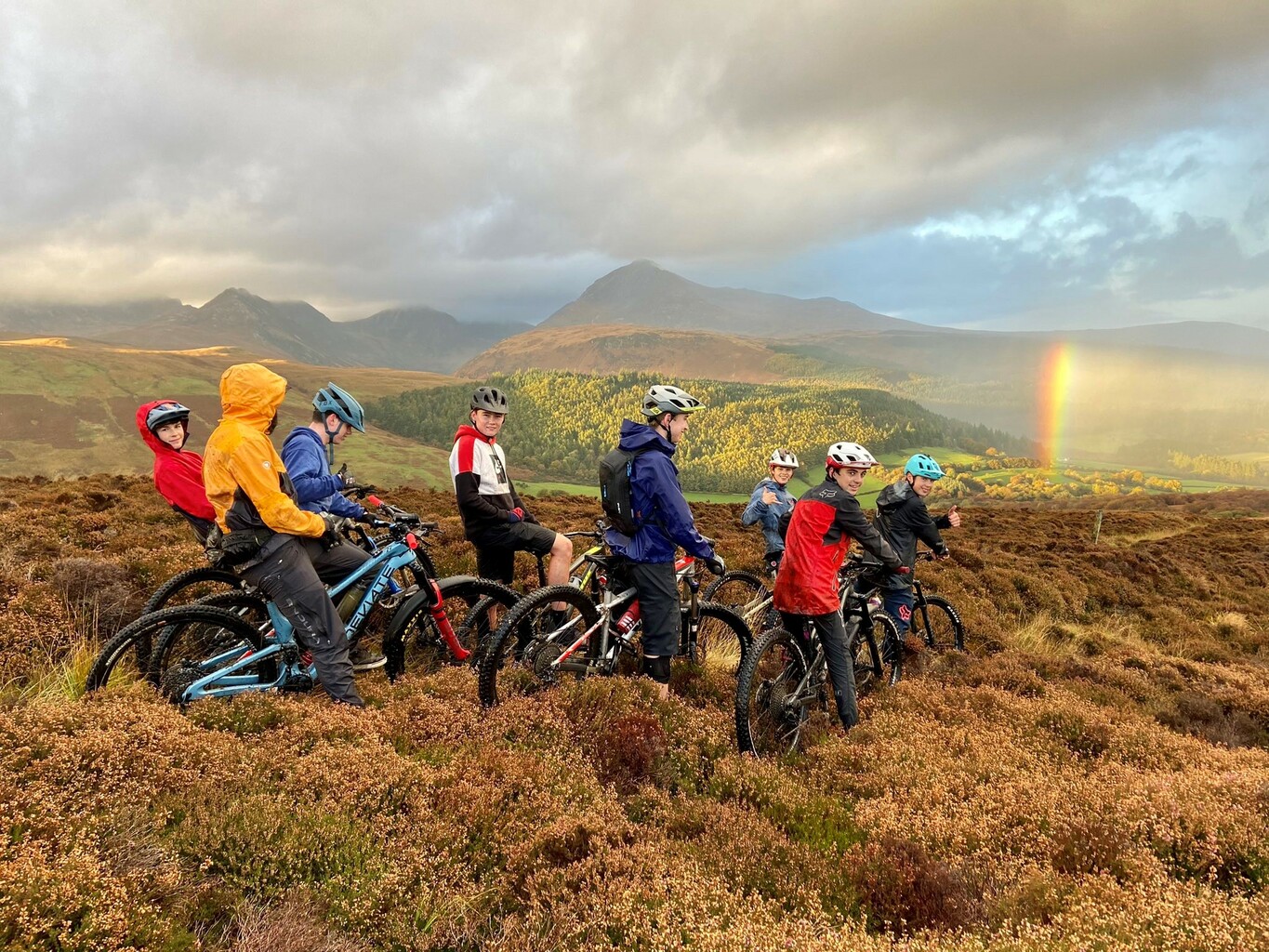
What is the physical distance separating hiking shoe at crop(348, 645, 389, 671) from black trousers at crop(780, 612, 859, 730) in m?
3.99

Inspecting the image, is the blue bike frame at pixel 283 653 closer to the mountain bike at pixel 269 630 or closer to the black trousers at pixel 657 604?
the mountain bike at pixel 269 630

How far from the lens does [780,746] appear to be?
5.67 metres

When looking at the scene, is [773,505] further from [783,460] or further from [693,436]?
[693,436]

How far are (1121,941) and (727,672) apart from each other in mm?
4274

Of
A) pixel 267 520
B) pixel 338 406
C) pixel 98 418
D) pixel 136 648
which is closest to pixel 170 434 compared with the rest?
pixel 338 406

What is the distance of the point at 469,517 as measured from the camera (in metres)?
6.23

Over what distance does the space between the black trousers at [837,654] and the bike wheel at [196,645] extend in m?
4.84

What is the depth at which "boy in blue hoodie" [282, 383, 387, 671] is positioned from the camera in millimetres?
5312

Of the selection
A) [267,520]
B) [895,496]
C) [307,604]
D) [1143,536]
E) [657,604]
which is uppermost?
[267,520]

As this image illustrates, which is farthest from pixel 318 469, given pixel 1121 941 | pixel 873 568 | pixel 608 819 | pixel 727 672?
pixel 1121 941

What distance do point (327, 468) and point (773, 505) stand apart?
5901 mm

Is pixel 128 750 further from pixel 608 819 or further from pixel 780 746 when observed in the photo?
pixel 780 746

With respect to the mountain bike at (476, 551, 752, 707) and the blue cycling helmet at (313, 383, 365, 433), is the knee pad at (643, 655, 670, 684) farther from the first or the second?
the blue cycling helmet at (313, 383, 365, 433)

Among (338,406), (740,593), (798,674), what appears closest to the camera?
(338,406)
